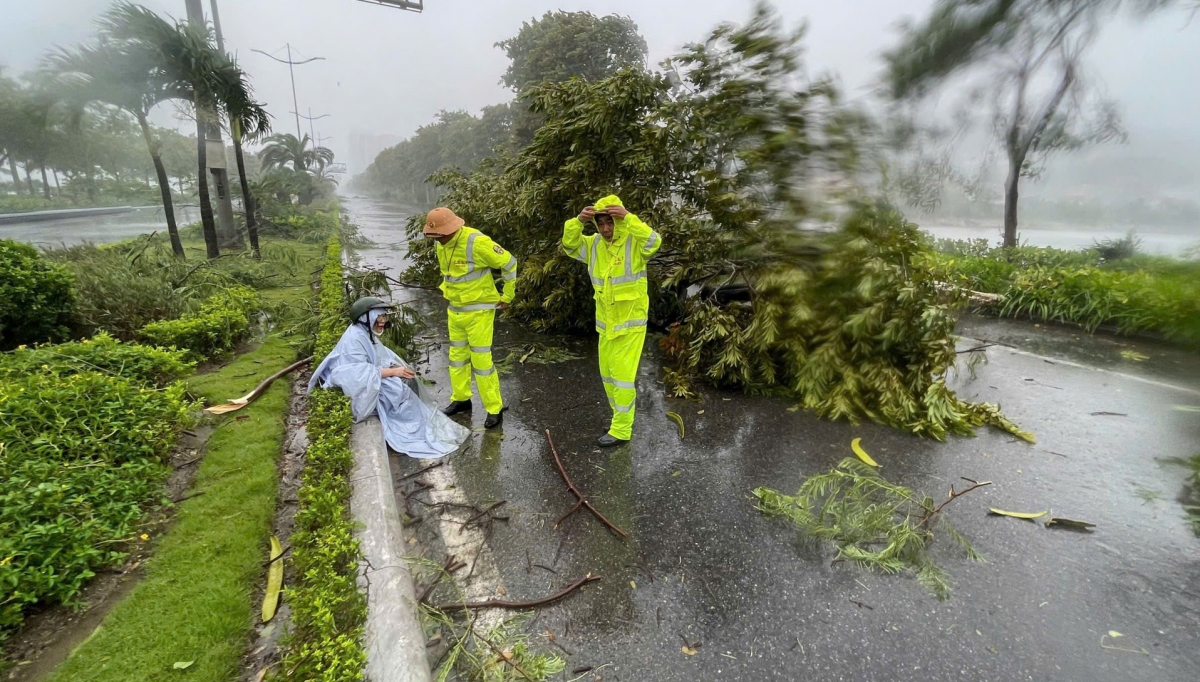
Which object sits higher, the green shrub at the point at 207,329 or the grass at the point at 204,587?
the green shrub at the point at 207,329

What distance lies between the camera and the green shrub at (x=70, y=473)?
2.46 m

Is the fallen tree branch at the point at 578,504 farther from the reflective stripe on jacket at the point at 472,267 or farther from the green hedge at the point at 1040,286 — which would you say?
the green hedge at the point at 1040,286

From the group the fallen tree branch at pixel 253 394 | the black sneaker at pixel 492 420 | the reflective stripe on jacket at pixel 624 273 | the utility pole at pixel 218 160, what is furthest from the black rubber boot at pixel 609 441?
the utility pole at pixel 218 160

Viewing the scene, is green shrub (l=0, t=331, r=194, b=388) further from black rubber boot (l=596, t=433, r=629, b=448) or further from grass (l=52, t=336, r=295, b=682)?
black rubber boot (l=596, t=433, r=629, b=448)

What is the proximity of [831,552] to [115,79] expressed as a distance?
13228 mm

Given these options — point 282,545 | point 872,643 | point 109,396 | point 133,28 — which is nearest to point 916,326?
point 872,643

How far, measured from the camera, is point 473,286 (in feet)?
14.6

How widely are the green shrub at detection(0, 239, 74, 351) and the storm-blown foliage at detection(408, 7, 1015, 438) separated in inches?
188

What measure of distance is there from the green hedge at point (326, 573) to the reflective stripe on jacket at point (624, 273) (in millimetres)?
2055

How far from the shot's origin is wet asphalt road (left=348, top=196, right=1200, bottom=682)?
2.38 m

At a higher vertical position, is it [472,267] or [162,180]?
[162,180]

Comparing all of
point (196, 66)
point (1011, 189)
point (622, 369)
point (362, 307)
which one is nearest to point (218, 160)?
point (196, 66)

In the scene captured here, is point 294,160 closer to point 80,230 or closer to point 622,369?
point 80,230

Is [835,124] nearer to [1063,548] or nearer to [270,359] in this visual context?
[1063,548]
